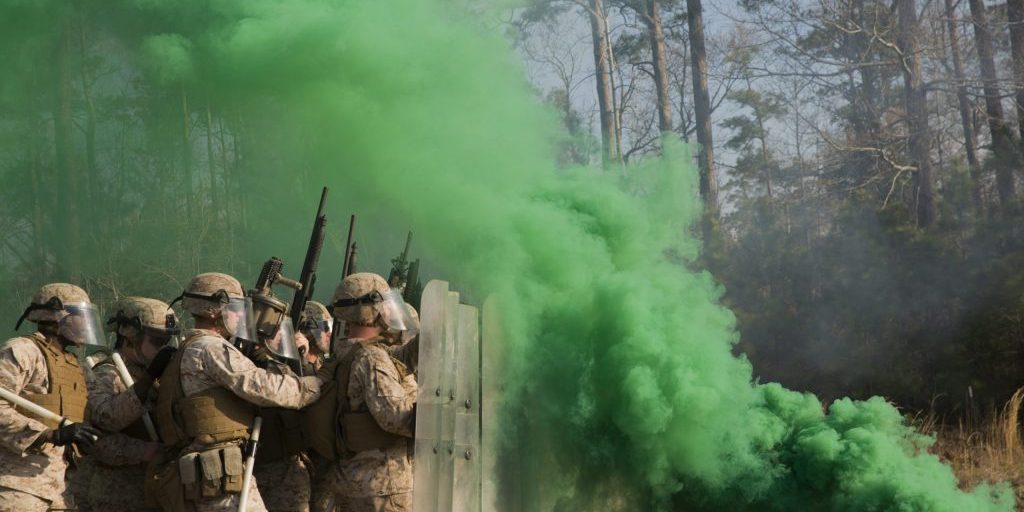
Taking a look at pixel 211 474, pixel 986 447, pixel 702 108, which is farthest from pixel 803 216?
pixel 211 474

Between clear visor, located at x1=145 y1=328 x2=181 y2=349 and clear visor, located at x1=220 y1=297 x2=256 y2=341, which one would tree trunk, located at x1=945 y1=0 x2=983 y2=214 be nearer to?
clear visor, located at x1=220 y1=297 x2=256 y2=341

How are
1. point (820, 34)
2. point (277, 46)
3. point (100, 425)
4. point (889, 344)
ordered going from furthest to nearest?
point (820, 34) < point (889, 344) < point (277, 46) < point (100, 425)

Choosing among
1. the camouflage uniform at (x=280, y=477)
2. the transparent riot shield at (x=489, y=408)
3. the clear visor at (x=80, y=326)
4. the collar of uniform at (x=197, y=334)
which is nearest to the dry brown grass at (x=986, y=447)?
the transparent riot shield at (x=489, y=408)

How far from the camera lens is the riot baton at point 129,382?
20.9ft

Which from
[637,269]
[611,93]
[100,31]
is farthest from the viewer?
[611,93]

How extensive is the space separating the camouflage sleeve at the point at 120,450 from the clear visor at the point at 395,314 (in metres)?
1.58

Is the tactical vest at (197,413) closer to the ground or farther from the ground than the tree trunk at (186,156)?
closer to the ground

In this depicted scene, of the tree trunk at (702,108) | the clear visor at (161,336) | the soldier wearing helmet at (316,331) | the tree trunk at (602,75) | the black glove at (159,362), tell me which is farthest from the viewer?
the tree trunk at (602,75)

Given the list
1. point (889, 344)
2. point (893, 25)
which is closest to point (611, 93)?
point (893, 25)

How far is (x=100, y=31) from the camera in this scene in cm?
1334

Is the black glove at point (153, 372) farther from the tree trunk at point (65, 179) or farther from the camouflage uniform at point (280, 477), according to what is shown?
the tree trunk at point (65, 179)

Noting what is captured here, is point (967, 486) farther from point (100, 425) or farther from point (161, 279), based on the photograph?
point (161, 279)

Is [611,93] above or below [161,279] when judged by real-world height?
above

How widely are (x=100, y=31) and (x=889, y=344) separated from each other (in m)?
11.3
